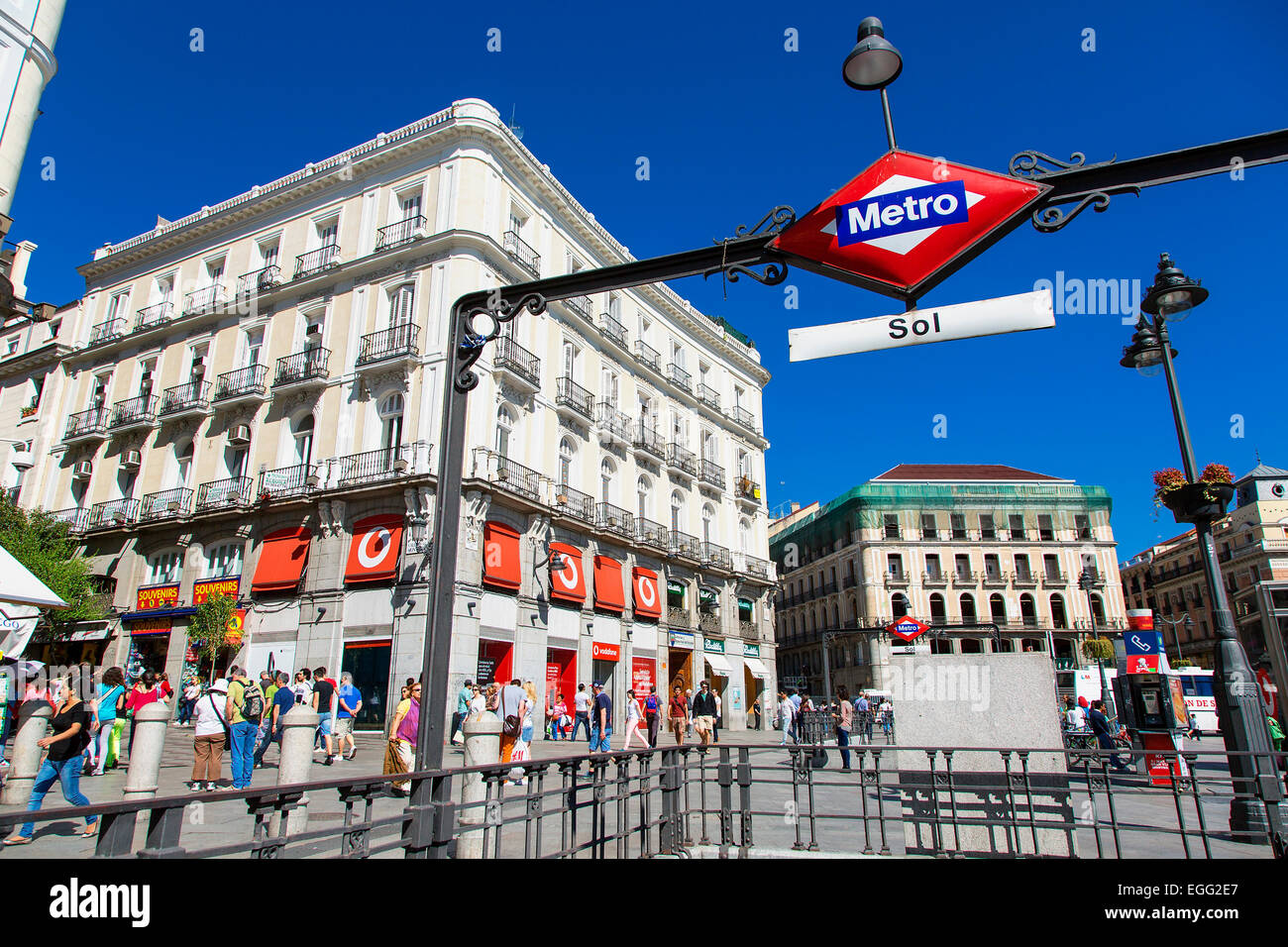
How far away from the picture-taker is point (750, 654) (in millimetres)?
35688

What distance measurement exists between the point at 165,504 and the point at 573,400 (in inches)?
599

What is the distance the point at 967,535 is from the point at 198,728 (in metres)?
59.5

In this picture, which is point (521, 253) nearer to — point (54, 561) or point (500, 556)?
point (500, 556)

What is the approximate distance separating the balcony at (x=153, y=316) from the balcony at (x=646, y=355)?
18883 millimetres

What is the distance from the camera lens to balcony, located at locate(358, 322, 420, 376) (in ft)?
76.6

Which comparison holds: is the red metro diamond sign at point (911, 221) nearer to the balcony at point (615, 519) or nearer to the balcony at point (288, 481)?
the balcony at point (288, 481)

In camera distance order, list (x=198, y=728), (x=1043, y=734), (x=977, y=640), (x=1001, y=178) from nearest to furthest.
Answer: (x=1001, y=178), (x=1043, y=734), (x=198, y=728), (x=977, y=640)

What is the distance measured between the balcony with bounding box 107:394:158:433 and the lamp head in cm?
3075

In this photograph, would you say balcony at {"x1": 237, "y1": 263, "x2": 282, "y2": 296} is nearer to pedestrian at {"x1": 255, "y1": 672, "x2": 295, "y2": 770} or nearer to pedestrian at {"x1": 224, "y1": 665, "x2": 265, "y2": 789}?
pedestrian at {"x1": 255, "y1": 672, "x2": 295, "y2": 770}

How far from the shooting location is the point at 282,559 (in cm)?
2366

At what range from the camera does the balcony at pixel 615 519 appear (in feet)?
92.2

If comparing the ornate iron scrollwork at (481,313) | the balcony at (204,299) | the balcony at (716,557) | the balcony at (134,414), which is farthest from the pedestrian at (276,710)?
the balcony at (716,557)
